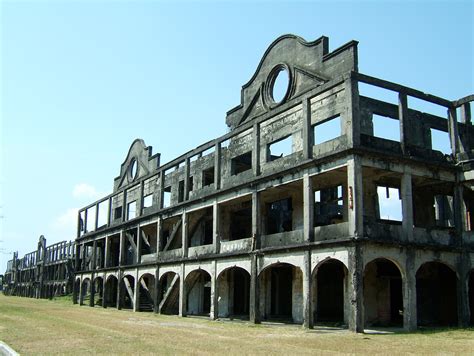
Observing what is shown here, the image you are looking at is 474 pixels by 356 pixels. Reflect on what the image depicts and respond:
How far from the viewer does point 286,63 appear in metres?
24.7

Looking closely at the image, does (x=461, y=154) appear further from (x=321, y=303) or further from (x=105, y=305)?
(x=105, y=305)

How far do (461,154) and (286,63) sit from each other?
8679mm

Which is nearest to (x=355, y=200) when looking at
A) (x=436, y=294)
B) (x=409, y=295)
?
(x=409, y=295)

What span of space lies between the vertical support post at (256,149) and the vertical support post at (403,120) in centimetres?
657

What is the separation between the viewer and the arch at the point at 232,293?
1069 inches

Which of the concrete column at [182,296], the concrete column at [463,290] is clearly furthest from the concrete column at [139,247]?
the concrete column at [463,290]

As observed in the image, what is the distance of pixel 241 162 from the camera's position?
Answer: 28.2 metres

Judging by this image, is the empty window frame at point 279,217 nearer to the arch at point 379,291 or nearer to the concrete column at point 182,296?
the concrete column at point 182,296

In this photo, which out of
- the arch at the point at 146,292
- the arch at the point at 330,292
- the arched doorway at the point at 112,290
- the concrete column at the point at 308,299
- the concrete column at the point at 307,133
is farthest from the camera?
the arched doorway at the point at 112,290

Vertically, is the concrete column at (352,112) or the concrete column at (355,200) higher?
the concrete column at (352,112)

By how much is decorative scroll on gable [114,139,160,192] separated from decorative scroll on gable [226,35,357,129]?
1094 centimetres

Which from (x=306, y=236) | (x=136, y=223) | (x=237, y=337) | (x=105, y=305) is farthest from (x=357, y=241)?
(x=105, y=305)

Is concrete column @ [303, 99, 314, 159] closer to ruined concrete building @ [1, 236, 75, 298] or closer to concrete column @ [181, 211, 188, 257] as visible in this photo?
concrete column @ [181, 211, 188, 257]

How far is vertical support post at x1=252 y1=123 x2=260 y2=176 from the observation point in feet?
79.6
